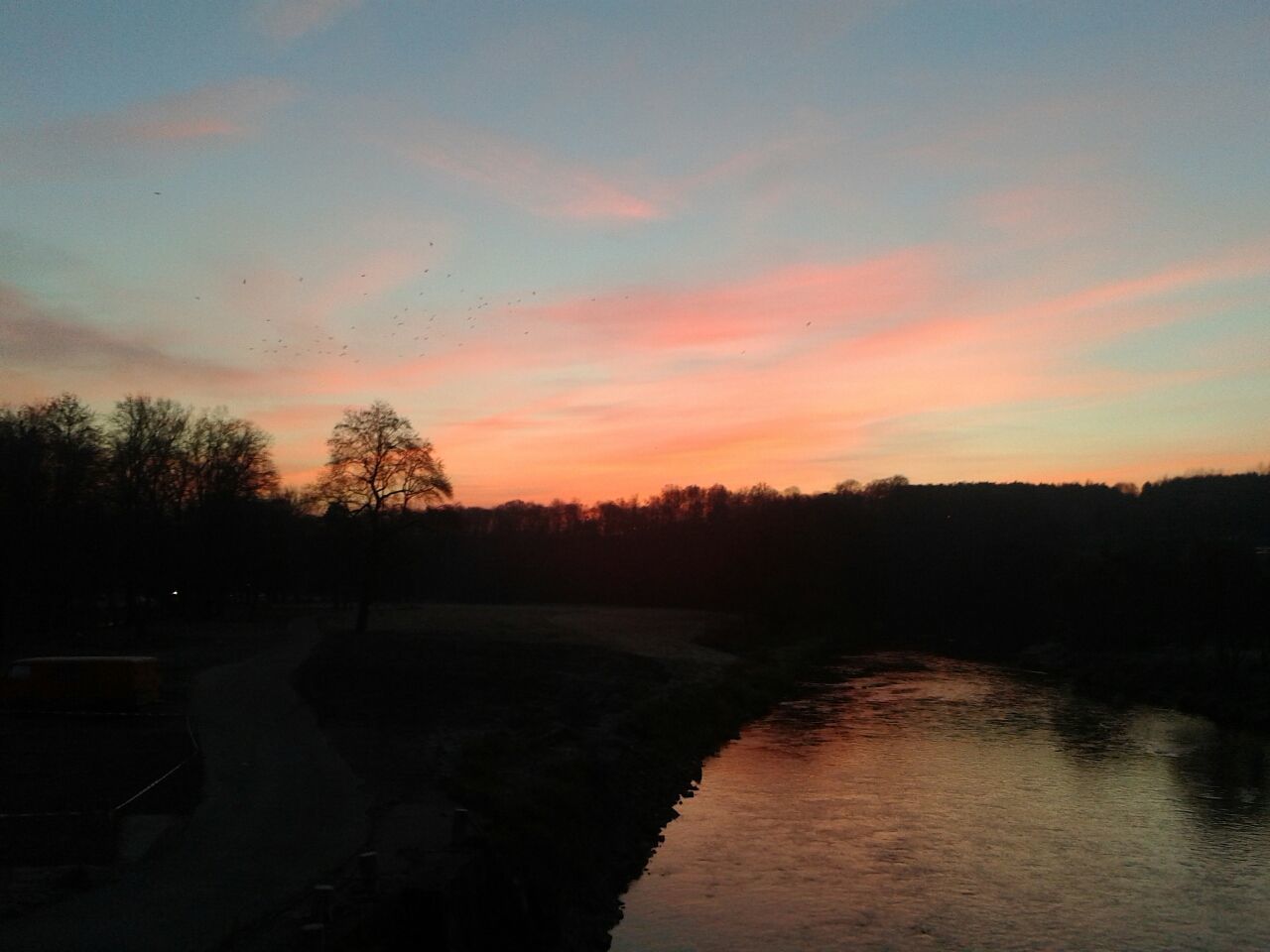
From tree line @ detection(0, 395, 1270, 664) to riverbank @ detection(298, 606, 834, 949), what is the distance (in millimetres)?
12291

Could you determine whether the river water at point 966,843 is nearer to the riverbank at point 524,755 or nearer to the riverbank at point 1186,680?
the riverbank at point 524,755

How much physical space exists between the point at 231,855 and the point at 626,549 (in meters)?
152

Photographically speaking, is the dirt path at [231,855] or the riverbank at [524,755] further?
the riverbank at [524,755]

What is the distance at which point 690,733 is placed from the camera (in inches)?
1640

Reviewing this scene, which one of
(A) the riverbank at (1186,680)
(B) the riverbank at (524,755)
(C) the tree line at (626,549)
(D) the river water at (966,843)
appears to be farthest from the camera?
(C) the tree line at (626,549)

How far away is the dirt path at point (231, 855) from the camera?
14109 millimetres

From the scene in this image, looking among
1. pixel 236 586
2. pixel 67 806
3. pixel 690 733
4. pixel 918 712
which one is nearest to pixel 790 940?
pixel 67 806

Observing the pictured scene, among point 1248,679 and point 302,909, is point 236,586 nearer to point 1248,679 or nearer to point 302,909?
point 1248,679

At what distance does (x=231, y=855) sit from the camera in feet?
59.1

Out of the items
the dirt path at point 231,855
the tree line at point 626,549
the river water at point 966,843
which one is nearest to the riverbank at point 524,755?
the dirt path at point 231,855

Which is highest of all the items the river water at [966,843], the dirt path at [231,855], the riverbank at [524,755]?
the dirt path at [231,855]

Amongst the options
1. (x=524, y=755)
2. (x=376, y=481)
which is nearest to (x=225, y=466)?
(x=376, y=481)

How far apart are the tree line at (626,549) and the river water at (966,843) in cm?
2650

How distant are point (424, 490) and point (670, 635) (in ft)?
93.5
